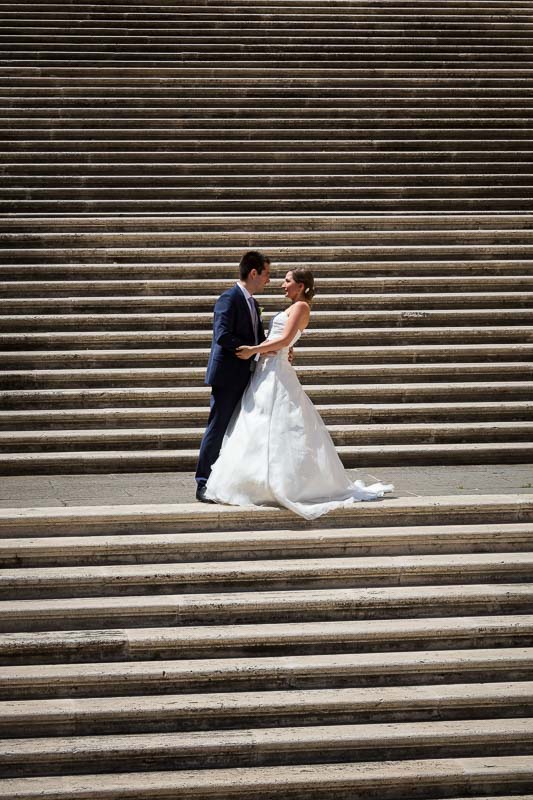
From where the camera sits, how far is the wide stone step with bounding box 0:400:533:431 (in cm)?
857

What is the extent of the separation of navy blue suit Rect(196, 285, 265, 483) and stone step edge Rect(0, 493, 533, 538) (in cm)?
45

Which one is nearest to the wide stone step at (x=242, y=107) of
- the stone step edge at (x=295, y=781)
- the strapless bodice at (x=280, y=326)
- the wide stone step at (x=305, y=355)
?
the wide stone step at (x=305, y=355)

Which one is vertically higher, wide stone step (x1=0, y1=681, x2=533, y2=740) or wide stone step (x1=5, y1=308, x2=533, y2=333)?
wide stone step (x1=5, y1=308, x2=533, y2=333)

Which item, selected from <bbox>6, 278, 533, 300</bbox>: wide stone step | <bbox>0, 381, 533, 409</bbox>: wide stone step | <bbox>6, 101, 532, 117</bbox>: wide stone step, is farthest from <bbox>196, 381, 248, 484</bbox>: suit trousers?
<bbox>6, 101, 532, 117</bbox>: wide stone step

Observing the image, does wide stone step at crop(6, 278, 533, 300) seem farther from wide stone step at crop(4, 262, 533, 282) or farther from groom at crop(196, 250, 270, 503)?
groom at crop(196, 250, 270, 503)

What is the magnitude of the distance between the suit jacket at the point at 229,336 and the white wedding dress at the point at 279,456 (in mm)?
156

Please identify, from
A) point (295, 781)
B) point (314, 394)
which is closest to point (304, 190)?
point (314, 394)

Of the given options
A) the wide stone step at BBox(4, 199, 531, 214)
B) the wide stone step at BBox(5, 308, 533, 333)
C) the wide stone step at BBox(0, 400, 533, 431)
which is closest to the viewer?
the wide stone step at BBox(0, 400, 533, 431)

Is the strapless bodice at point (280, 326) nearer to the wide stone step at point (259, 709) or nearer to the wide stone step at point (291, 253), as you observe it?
the wide stone step at point (259, 709)

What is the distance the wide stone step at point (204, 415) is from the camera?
8.57 metres

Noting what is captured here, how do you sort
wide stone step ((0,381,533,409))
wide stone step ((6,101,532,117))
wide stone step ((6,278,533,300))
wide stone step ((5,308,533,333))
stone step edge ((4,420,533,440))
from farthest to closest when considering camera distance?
wide stone step ((6,101,532,117))
wide stone step ((6,278,533,300))
wide stone step ((5,308,533,333))
wide stone step ((0,381,533,409))
stone step edge ((4,420,533,440))

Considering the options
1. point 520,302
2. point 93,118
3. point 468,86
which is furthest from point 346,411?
point 468,86

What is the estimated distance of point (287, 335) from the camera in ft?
22.8

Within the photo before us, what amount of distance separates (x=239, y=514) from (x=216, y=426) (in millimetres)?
701
